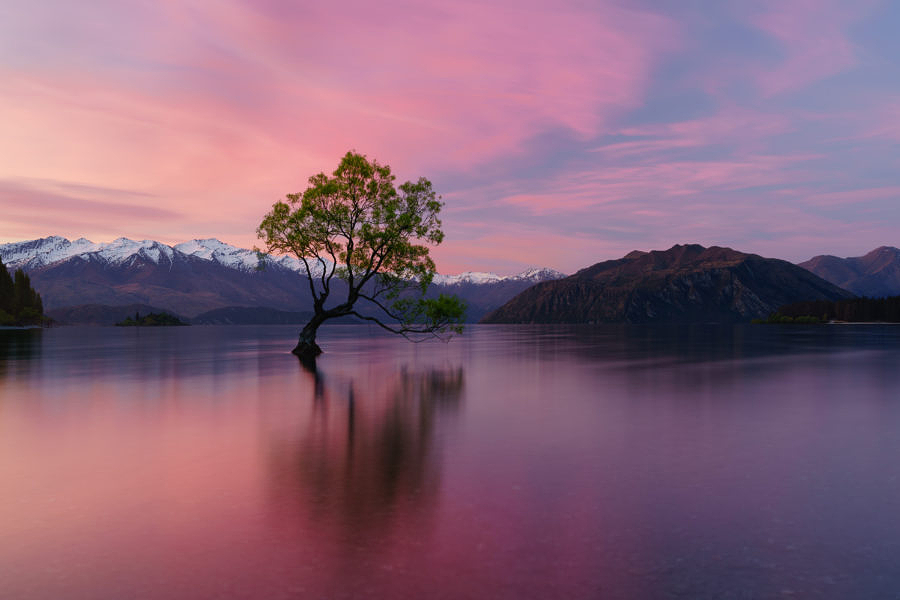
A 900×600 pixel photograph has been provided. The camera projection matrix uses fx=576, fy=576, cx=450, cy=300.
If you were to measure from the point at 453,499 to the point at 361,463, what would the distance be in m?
4.94

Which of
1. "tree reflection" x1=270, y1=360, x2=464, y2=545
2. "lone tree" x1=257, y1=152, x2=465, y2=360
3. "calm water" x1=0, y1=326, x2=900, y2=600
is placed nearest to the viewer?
"calm water" x1=0, y1=326, x2=900, y2=600

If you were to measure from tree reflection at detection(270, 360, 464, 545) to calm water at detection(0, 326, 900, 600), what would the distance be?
0.35 ft

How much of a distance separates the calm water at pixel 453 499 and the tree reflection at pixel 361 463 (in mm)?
106

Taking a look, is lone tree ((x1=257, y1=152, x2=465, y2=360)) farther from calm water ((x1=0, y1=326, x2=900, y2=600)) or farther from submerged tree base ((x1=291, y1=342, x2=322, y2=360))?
calm water ((x1=0, y1=326, x2=900, y2=600))

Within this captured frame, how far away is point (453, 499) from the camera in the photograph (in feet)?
46.9

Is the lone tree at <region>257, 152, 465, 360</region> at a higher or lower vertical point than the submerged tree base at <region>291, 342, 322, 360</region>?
higher

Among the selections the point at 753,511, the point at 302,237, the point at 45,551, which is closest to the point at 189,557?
the point at 45,551

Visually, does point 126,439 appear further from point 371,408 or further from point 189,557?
point 189,557

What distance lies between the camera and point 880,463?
60.2ft

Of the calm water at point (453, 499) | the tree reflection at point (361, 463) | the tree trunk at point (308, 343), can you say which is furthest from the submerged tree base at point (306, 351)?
the calm water at point (453, 499)

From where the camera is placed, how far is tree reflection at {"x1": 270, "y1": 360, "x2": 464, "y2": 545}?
13.2 meters

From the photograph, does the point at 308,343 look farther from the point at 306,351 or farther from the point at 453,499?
the point at 453,499

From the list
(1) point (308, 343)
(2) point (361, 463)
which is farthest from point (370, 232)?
(2) point (361, 463)

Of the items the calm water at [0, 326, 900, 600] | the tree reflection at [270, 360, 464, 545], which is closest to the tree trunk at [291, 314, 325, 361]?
the tree reflection at [270, 360, 464, 545]
